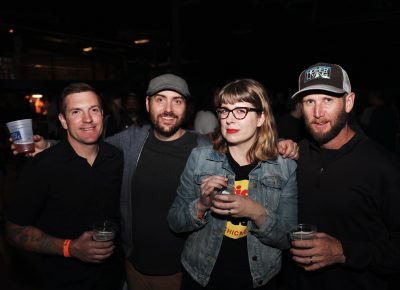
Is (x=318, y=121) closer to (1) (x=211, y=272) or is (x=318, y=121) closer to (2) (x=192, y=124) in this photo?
(1) (x=211, y=272)

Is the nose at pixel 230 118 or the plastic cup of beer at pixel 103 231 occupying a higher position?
the nose at pixel 230 118

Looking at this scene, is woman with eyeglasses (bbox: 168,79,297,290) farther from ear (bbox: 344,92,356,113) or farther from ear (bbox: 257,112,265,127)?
ear (bbox: 344,92,356,113)

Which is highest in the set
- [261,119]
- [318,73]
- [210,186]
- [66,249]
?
[318,73]

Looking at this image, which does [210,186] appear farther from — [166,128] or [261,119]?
[166,128]

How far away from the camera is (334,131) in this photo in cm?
246

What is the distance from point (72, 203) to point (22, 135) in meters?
0.75

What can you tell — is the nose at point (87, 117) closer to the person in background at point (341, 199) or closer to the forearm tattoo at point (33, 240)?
the forearm tattoo at point (33, 240)

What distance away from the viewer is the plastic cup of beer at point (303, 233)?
2.08m

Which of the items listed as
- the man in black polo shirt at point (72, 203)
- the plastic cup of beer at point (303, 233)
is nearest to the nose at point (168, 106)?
the man in black polo shirt at point (72, 203)

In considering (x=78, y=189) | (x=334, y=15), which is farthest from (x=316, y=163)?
(x=334, y=15)

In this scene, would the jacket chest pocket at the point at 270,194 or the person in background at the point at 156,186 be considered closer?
the jacket chest pocket at the point at 270,194

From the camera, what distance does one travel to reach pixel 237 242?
8.12ft

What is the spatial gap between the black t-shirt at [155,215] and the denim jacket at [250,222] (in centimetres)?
33

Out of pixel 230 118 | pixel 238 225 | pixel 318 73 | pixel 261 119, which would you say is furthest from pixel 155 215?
pixel 318 73
